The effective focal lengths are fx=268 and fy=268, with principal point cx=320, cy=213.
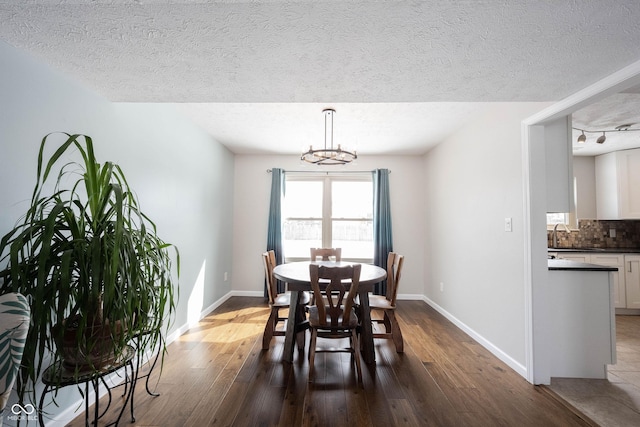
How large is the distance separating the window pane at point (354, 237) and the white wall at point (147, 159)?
1.84 m

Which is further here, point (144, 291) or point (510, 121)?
point (510, 121)

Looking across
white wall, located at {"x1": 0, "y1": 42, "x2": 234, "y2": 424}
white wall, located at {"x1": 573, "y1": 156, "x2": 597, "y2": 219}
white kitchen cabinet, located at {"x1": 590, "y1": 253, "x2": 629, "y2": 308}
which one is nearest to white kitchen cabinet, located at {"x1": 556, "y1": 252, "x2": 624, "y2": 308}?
white kitchen cabinet, located at {"x1": 590, "y1": 253, "x2": 629, "y2": 308}

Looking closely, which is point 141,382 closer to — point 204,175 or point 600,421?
point 204,175

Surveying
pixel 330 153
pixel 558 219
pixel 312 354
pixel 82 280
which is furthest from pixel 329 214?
pixel 82 280

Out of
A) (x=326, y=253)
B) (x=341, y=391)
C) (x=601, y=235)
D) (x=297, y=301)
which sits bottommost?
(x=341, y=391)

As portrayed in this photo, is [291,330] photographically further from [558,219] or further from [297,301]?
[558,219]

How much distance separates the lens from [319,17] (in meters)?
1.16

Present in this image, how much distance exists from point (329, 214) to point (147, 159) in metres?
2.89

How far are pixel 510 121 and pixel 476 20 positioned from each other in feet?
5.21

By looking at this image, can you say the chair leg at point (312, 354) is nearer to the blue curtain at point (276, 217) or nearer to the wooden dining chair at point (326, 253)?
the wooden dining chair at point (326, 253)

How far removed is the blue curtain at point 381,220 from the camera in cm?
440

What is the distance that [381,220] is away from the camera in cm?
442

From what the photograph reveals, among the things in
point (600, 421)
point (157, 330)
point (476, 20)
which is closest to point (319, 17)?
point (476, 20)

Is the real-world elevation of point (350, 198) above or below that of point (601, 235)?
above
